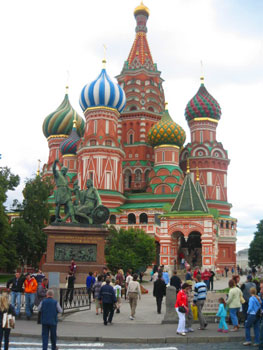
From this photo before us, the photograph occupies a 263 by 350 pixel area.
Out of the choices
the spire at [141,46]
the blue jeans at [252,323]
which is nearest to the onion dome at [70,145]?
the spire at [141,46]

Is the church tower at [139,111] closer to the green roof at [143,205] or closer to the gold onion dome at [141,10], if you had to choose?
the green roof at [143,205]

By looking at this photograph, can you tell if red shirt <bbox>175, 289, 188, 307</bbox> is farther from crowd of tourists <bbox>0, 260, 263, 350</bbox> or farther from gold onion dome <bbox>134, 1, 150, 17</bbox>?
gold onion dome <bbox>134, 1, 150, 17</bbox>

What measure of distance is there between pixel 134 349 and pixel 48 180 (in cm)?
→ 3321

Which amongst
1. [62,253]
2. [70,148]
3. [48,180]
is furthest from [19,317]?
[70,148]

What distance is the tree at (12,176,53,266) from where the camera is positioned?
36.0m

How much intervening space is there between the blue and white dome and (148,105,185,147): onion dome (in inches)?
208

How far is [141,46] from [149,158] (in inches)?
653

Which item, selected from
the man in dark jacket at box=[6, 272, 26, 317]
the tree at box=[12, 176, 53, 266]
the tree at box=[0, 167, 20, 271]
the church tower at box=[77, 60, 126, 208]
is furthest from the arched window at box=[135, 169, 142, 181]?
the man in dark jacket at box=[6, 272, 26, 317]

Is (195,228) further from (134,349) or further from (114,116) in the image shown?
(134,349)

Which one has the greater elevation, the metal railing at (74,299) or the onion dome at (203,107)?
the onion dome at (203,107)

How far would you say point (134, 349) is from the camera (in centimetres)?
963

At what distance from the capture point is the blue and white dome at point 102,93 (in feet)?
152

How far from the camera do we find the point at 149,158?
2076 inches

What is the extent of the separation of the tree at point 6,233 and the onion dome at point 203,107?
90.4 feet
